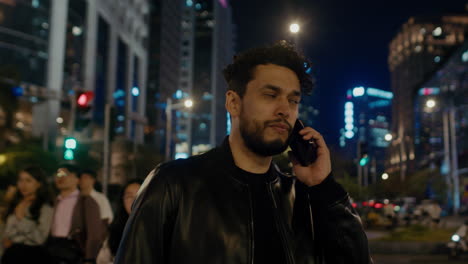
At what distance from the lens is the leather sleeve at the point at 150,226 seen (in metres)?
1.78

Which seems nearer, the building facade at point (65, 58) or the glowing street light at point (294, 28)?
the glowing street light at point (294, 28)

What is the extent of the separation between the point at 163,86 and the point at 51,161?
76.3 m

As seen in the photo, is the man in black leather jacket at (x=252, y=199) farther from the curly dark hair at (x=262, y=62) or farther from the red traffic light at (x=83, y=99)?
the red traffic light at (x=83, y=99)

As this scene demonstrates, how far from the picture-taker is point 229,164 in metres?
2.11

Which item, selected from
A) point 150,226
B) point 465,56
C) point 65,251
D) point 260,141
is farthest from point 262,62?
point 465,56

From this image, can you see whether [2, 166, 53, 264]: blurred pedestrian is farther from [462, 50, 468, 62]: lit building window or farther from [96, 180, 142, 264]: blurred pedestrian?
[462, 50, 468, 62]: lit building window

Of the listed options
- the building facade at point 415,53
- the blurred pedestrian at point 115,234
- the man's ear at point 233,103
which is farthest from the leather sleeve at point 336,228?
the building facade at point 415,53

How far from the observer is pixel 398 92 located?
17000cm

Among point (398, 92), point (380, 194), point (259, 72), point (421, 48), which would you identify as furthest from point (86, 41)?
point (398, 92)

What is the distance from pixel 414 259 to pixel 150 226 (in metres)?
13.6

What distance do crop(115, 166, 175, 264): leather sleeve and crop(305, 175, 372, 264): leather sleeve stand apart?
67cm

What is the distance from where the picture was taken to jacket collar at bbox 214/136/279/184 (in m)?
2.08

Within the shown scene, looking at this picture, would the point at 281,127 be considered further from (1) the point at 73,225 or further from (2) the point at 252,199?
(1) the point at 73,225

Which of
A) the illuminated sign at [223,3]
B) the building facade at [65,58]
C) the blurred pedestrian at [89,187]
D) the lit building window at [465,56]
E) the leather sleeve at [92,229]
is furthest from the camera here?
the illuminated sign at [223,3]
